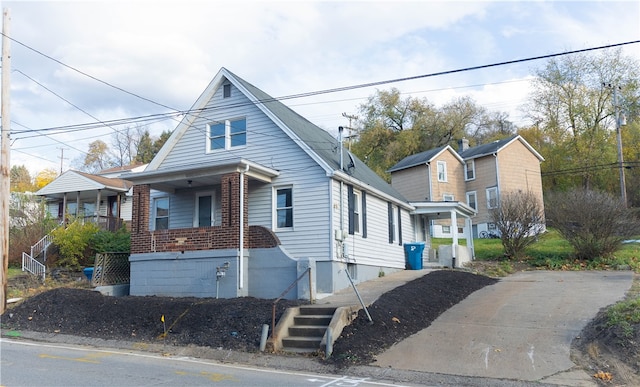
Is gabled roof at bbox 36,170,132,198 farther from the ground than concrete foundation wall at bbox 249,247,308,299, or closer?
farther from the ground

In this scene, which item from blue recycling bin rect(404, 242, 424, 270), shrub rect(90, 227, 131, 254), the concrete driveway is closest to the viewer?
the concrete driveway

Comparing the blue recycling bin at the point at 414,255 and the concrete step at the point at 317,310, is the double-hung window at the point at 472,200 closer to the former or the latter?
the blue recycling bin at the point at 414,255

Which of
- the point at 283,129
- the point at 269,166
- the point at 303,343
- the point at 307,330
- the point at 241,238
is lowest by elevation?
the point at 303,343

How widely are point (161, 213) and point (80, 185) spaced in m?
13.6

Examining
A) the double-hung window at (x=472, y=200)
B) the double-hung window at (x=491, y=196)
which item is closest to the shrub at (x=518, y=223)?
the double-hung window at (x=491, y=196)

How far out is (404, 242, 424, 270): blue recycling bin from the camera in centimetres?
2153

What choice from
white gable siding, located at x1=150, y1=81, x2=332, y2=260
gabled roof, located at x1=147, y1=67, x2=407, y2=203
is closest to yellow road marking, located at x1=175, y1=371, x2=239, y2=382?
white gable siding, located at x1=150, y1=81, x2=332, y2=260

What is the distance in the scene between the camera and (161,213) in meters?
18.6

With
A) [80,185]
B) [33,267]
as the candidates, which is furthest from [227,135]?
[80,185]

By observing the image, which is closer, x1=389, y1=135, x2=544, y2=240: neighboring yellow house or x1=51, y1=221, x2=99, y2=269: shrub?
x1=51, y1=221, x2=99, y2=269: shrub

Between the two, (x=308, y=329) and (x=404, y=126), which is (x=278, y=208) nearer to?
(x=308, y=329)

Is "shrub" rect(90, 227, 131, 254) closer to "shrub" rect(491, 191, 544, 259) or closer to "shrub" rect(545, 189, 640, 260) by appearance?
"shrub" rect(491, 191, 544, 259)

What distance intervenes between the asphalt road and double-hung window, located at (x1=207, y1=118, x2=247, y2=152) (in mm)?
8670

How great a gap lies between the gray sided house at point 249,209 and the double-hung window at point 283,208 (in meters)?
0.03
